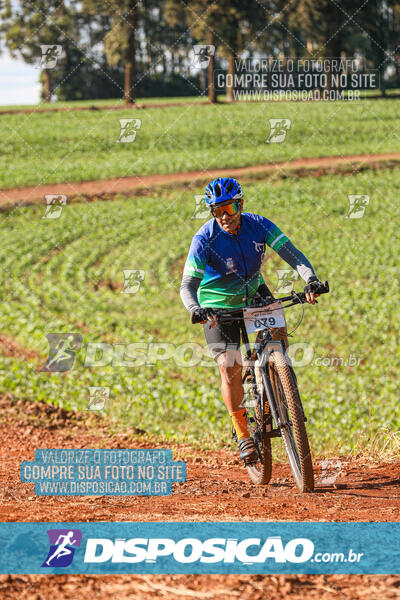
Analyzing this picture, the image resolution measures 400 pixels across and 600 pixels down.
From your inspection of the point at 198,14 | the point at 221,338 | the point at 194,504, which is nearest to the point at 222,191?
the point at 221,338

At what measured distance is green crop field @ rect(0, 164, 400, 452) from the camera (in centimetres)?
1049

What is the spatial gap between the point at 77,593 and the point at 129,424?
20.8 ft

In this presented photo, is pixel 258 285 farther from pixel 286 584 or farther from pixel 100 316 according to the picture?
pixel 100 316

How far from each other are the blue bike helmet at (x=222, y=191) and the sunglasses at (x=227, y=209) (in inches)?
2.1

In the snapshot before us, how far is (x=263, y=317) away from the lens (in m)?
5.70

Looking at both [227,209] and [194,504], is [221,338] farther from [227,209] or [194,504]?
[194,504]

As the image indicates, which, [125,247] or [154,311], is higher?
[125,247]

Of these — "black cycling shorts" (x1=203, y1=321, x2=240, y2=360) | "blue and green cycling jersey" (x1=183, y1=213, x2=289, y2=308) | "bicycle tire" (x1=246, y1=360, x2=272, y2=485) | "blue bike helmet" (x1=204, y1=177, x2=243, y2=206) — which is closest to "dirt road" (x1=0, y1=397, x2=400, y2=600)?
"bicycle tire" (x1=246, y1=360, x2=272, y2=485)

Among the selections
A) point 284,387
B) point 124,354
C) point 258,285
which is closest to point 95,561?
point 284,387

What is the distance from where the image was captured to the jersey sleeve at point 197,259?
19.0ft

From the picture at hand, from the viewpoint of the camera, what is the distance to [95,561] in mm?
3906

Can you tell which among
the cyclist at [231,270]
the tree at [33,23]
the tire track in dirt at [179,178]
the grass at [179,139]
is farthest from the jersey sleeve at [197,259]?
the tree at [33,23]

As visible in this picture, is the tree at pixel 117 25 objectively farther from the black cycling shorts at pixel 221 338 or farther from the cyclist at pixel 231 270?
the black cycling shorts at pixel 221 338

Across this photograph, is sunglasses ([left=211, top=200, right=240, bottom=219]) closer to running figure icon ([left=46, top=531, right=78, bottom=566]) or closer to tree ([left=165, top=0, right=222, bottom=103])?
running figure icon ([left=46, top=531, right=78, bottom=566])
